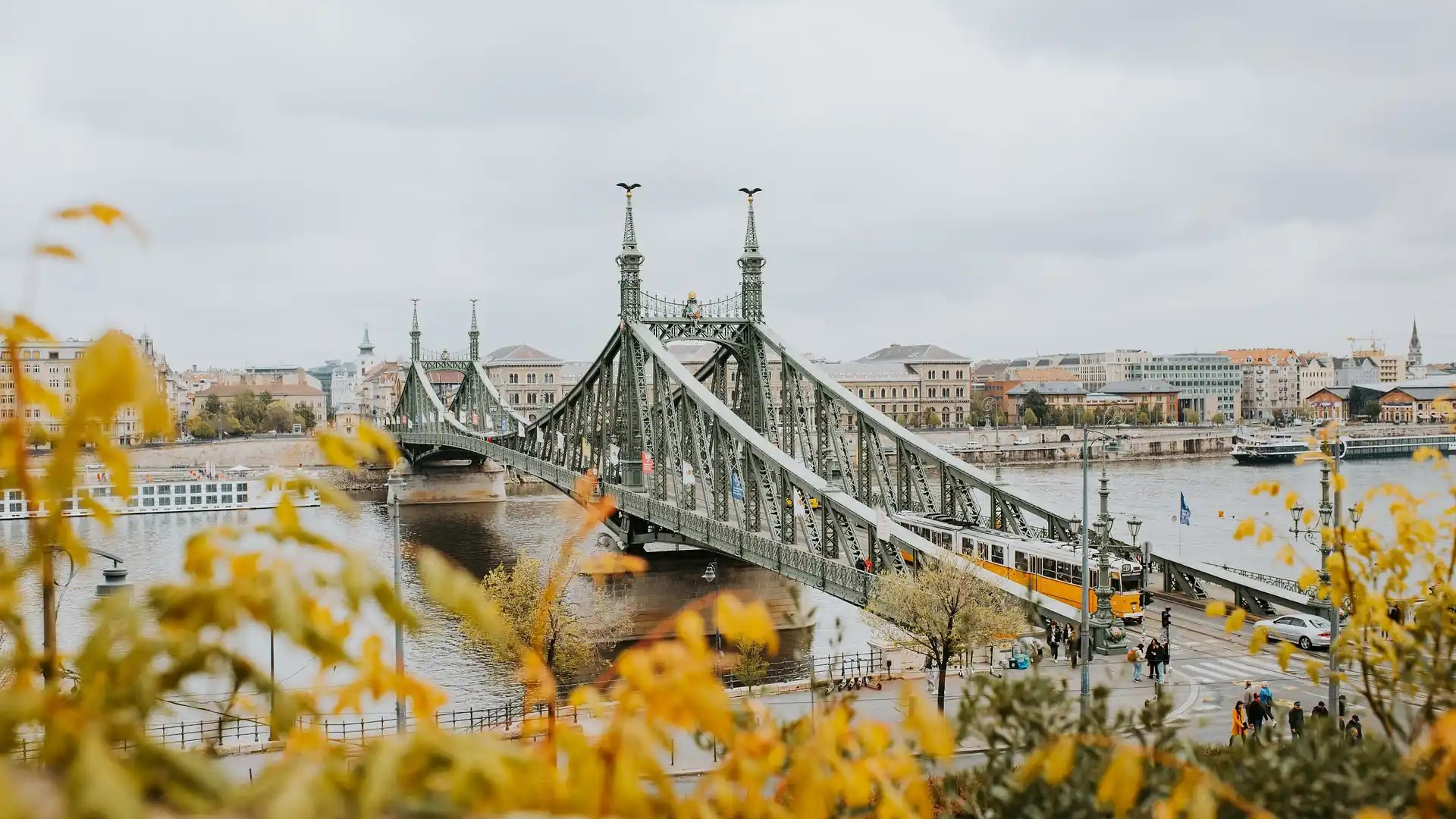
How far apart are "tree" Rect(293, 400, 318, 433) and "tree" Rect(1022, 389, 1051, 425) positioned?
3727 inches

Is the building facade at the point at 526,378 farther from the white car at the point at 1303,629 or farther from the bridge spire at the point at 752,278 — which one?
the white car at the point at 1303,629

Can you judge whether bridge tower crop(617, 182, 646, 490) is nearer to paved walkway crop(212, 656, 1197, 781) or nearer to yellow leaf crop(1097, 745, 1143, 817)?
paved walkway crop(212, 656, 1197, 781)

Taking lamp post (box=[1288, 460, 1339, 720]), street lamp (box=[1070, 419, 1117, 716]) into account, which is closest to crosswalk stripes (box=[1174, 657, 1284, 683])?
street lamp (box=[1070, 419, 1117, 716])

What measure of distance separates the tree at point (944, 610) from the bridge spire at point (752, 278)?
67.9ft

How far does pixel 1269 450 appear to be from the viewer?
119750 millimetres

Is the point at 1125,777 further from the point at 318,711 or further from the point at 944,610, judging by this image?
the point at 944,610

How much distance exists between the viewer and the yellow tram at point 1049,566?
99.2 feet

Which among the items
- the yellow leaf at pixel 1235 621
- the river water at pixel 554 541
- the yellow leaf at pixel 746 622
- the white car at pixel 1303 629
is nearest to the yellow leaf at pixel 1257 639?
the yellow leaf at pixel 1235 621

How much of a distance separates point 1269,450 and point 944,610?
106 metres

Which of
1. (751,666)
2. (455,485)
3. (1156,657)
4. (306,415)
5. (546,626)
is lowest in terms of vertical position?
(455,485)

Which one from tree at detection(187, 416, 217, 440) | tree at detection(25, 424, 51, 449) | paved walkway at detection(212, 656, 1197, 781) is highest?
tree at detection(25, 424, 51, 449)

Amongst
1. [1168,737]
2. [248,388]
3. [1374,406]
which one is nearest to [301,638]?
[1168,737]

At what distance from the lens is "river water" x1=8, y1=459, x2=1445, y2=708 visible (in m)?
36.4

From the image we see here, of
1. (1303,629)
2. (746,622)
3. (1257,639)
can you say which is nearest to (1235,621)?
(1257,639)
